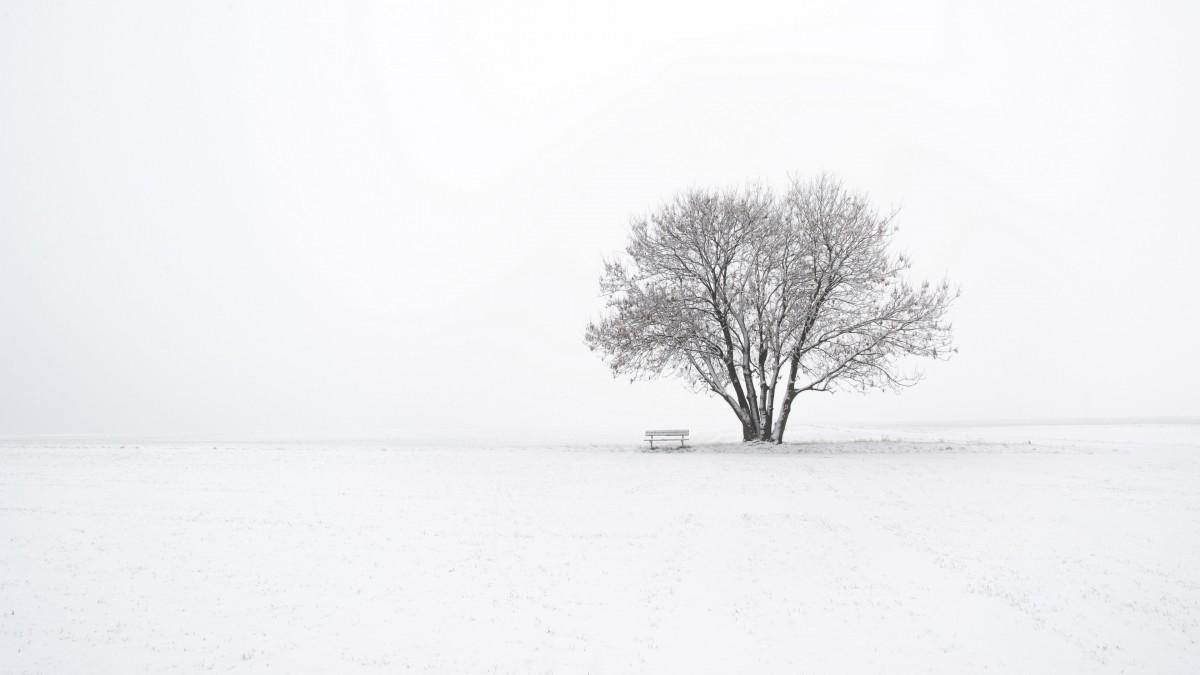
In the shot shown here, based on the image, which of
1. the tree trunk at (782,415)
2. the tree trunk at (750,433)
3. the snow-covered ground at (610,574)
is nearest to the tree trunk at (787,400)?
the tree trunk at (782,415)

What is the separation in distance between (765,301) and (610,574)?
906 inches

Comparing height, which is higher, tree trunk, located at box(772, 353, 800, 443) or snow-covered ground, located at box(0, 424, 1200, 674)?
tree trunk, located at box(772, 353, 800, 443)

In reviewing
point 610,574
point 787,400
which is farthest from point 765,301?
point 610,574

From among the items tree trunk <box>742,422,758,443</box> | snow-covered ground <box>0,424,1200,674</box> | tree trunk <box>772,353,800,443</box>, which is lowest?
snow-covered ground <box>0,424,1200,674</box>

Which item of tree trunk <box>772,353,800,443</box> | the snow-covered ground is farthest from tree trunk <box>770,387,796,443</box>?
the snow-covered ground

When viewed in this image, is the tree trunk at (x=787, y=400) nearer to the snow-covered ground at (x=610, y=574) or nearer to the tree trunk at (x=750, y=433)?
the tree trunk at (x=750, y=433)

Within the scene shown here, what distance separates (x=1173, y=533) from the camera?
48.0 feet

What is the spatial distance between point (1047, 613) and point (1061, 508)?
801cm

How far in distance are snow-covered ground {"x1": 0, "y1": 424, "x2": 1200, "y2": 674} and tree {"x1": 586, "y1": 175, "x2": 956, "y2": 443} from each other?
10648 mm

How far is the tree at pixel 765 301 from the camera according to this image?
105 ft

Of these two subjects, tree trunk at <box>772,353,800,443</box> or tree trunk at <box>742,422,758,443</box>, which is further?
tree trunk at <box>742,422,758,443</box>

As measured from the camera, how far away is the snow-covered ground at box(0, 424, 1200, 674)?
9773mm

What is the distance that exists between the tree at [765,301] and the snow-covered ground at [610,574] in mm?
10648

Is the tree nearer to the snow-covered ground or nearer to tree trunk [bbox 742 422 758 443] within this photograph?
tree trunk [bbox 742 422 758 443]
